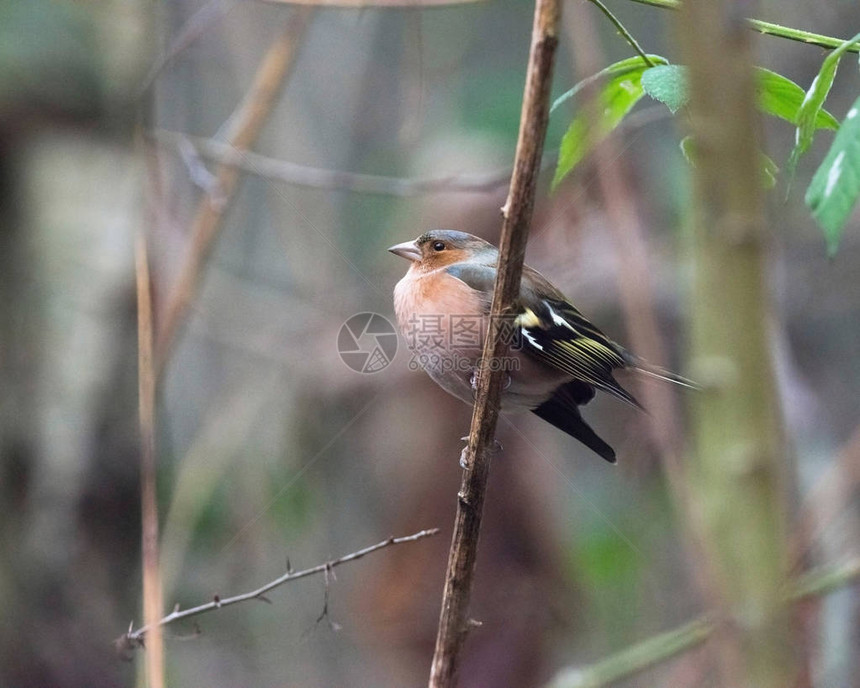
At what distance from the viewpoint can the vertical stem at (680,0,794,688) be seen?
787mm

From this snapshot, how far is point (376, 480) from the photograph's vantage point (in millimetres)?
6027

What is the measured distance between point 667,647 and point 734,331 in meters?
1.87

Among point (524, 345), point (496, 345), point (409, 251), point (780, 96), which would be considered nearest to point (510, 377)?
point (524, 345)

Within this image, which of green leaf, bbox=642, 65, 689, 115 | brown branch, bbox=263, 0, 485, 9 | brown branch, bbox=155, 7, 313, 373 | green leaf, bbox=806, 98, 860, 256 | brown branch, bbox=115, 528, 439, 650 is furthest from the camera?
brown branch, bbox=155, 7, 313, 373

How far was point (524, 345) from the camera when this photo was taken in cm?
312

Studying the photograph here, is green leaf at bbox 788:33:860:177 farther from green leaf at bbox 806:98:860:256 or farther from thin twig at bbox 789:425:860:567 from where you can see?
thin twig at bbox 789:425:860:567

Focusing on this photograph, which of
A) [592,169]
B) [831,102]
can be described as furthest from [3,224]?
[831,102]

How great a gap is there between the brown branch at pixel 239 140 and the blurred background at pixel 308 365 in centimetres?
2

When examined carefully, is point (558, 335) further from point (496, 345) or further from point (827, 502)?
point (496, 345)

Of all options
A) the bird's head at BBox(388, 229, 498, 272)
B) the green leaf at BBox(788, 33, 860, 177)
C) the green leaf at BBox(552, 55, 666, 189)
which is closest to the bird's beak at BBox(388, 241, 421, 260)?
the bird's head at BBox(388, 229, 498, 272)

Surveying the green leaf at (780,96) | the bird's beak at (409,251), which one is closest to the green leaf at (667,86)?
the green leaf at (780,96)

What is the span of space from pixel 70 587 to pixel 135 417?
0.82 metres
